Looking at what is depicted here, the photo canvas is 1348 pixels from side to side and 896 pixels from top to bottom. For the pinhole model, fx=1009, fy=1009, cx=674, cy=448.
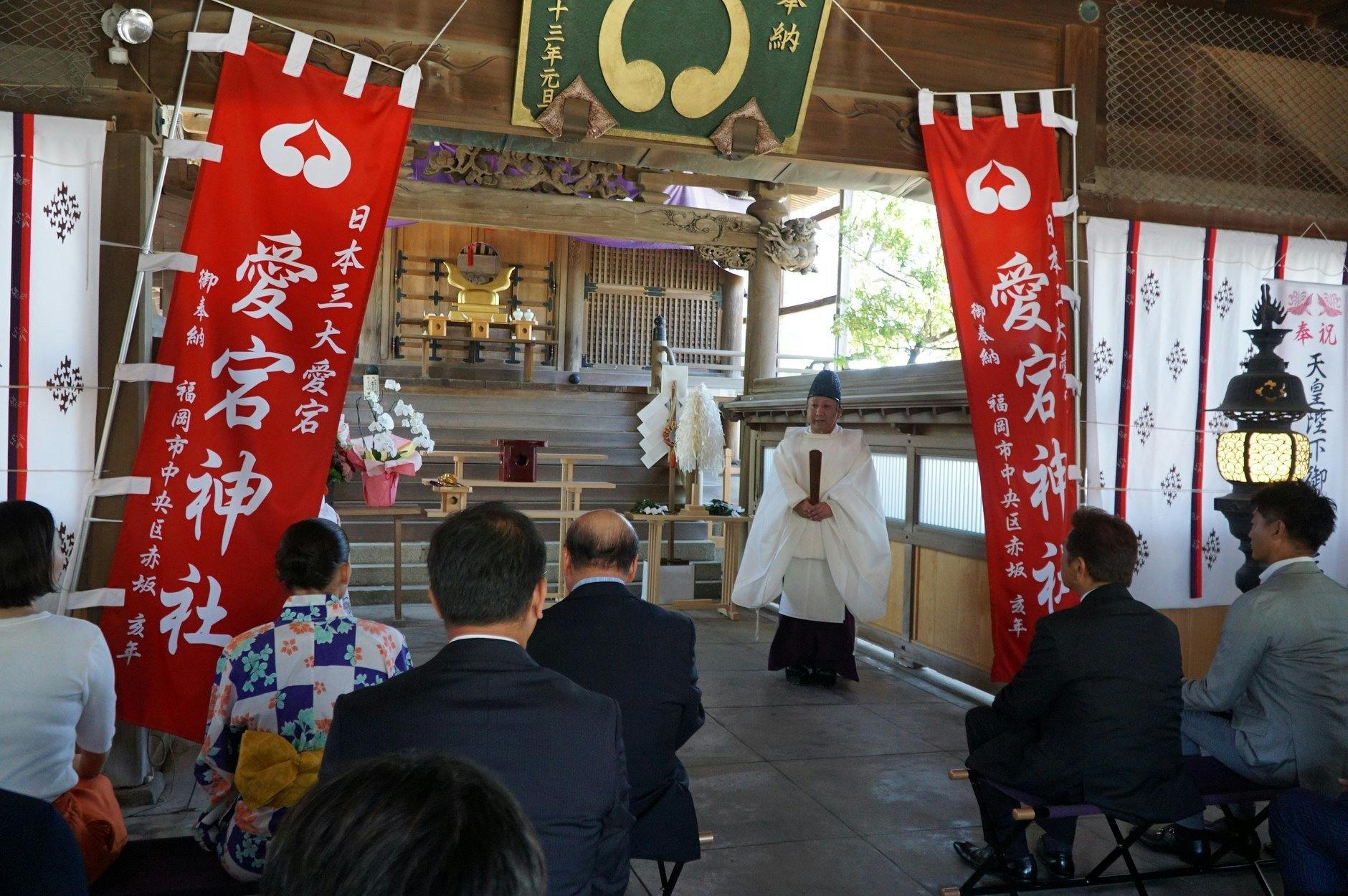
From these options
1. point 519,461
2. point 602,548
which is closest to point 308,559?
point 602,548

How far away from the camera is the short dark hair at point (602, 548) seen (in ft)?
8.09

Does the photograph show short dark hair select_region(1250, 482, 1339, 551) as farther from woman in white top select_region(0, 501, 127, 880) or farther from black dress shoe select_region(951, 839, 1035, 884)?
woman in white top select_region(0, 501, 127, 880)

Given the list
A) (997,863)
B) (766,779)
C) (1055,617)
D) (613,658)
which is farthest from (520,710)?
(766,779)

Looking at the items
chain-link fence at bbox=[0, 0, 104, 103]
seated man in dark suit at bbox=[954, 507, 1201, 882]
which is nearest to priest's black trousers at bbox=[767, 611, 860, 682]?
seated man in dark suit at bbox=[954, 507, 1201, 882]

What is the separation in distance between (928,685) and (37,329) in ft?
14.5

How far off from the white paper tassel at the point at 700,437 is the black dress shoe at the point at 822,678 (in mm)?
2508

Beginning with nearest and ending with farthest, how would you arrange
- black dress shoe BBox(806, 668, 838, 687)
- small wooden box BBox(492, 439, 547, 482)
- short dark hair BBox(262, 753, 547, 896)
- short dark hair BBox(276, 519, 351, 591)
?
short dark hair BBox(262, 753, 547, 896) < short dark hair BBox(276, 519, 351, 591) < black dress shoe BBox(806, 668, 838, 687) < small wooden box BBox(492, 439, 547, 482)

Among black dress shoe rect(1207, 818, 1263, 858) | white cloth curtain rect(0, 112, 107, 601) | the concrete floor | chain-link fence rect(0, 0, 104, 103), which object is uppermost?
chain-link fence rect(0, 0, 104, 103)

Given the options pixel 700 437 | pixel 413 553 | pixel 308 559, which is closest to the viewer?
pixel 308 559

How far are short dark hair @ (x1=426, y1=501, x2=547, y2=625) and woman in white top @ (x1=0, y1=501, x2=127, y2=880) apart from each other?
0.94 m

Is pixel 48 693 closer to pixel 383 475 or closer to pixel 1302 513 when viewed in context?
pixel 1302 513

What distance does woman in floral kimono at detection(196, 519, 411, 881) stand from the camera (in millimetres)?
2160

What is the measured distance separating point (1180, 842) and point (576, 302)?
1050 cm

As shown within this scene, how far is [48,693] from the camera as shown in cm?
203
